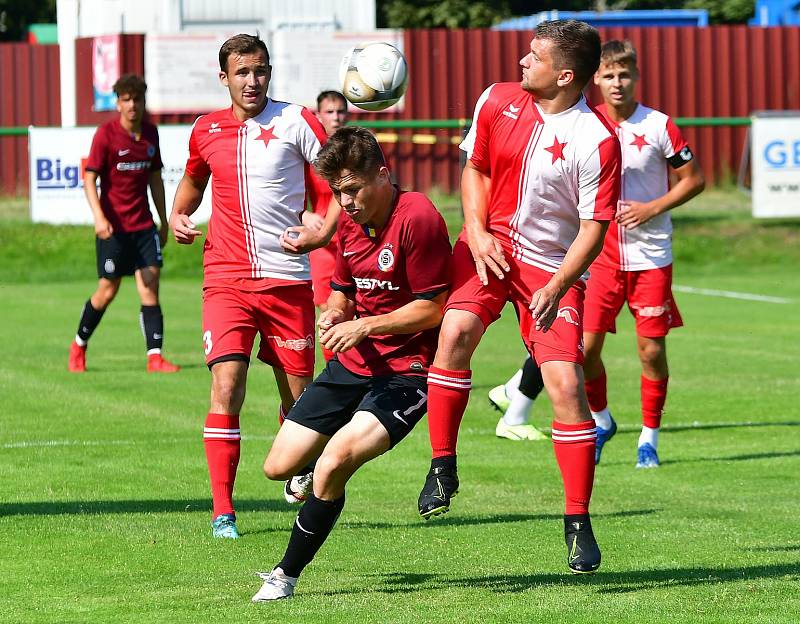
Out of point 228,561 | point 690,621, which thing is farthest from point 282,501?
point 690,621

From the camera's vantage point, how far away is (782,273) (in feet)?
79.9

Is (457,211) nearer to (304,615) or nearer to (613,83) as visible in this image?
(613,83)

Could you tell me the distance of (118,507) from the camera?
27.7ft

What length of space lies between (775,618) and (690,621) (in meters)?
0.35

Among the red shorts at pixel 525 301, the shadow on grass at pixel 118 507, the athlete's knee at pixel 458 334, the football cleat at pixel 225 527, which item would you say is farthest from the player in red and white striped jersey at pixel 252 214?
the athlete's knee at pixel 458 334

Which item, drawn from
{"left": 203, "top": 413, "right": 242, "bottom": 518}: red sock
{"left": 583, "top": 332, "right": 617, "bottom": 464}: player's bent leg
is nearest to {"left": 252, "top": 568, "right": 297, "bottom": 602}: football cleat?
{"left": 203, "top": 413, "right": 242, "bottom": 518}: red sock

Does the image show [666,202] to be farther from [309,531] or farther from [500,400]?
[309,531]

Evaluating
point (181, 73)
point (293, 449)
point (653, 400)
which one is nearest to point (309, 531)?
point (293, 449)

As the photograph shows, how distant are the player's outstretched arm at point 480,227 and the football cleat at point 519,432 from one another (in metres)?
4.11

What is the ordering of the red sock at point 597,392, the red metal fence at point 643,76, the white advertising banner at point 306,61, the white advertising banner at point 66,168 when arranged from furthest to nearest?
the red metal fence at point 643,76 → the white advertising banner at point 306,61 → the white advertising banner at point 66,168 → the red sock at point 597,392

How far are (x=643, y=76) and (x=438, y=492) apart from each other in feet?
82.6

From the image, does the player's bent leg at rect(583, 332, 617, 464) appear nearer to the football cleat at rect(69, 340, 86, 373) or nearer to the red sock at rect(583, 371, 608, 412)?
the red sock at rect(583, 371, 608, 412)

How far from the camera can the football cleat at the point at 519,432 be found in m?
11.1

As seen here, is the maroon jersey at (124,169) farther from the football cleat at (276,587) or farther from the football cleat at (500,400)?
the football cleat at (276,587)
